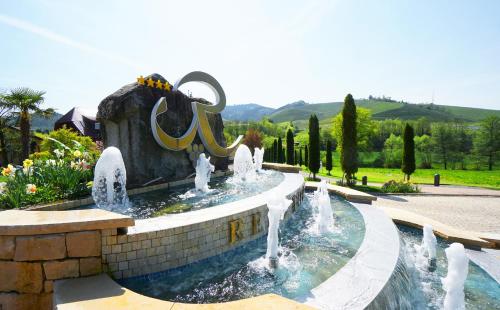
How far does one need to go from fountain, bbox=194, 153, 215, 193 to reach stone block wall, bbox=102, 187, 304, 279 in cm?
390

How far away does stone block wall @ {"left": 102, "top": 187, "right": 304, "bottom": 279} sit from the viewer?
3916 mm

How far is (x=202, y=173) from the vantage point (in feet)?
33.9

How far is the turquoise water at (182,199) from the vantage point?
650cm

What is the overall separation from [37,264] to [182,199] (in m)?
4.14

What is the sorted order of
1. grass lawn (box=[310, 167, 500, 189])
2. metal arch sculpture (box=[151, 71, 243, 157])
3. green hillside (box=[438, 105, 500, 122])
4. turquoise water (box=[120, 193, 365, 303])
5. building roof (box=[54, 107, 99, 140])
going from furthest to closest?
green hillside (box=[438, 105, 500, 122]) → building roof (box=[54, 107, 99, 140]) → grass lawn (box=[310, 167, 500, 189]) → metal arch sculpture (box=[151, 71, 243, 157]) → turquoise water (box=[120, 193, 365, 303])

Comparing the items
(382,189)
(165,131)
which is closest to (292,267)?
(165,131)

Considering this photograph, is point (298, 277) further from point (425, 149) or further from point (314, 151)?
point (425, 149)

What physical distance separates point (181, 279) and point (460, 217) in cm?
1077

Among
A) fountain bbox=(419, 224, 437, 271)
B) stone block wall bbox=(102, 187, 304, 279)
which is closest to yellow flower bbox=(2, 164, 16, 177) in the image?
stone block wall bbox=(102, 187, 304, 279)

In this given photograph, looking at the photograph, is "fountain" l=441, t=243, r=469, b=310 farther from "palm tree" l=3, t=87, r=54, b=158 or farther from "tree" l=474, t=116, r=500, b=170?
"tree" l=474, t=116, r=500, b=170

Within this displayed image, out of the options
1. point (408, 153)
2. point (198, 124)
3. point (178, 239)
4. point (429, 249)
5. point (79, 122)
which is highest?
point (79, 122)

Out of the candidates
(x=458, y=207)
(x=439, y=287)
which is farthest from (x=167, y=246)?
(x=458, y=207)

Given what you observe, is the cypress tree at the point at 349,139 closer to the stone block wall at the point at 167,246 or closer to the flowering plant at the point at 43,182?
the stone block wall at the point at 167,246

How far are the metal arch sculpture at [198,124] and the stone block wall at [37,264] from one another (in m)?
5.81
